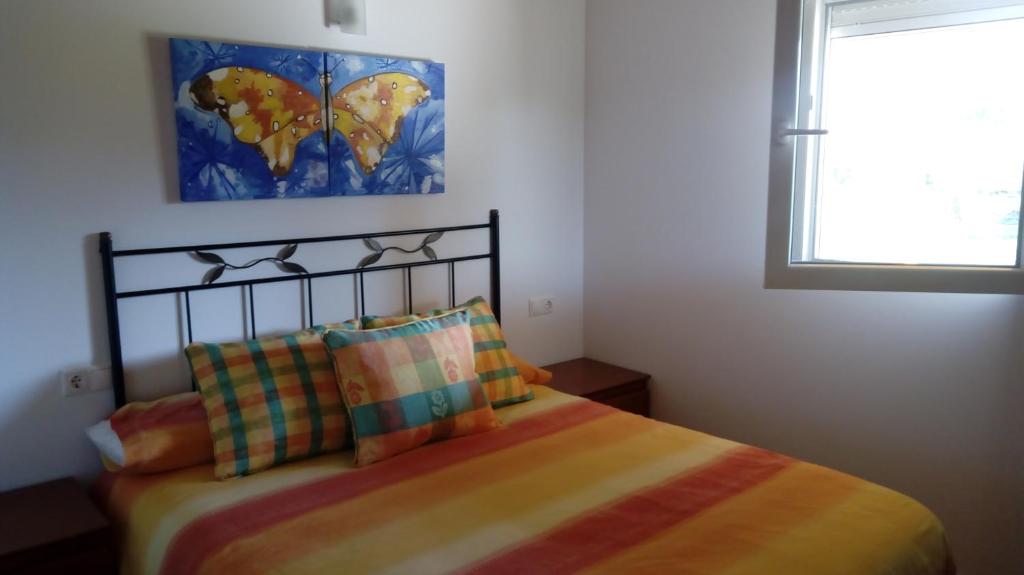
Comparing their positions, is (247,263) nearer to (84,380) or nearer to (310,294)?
(310,294)

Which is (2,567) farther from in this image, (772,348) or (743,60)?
(743,60)

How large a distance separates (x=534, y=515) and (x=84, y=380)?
141cm

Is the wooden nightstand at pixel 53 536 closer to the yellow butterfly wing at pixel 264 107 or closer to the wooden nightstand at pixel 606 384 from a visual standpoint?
the yellow butterfly wing at pixel 264 107

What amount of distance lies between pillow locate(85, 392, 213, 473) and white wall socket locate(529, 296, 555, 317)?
Answer: 1525 millimetres

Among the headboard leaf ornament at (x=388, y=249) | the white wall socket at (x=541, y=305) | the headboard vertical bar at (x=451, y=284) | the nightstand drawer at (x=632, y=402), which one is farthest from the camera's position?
the white wall socket at (x=541, y=305)

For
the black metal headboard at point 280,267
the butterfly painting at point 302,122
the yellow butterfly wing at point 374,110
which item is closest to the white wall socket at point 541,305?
the black metal headboard at point 280,267

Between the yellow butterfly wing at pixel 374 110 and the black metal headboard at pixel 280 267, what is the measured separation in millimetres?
304

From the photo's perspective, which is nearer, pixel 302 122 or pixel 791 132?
pixel 791 132

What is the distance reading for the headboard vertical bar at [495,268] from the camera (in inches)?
126

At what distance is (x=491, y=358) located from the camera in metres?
2.79

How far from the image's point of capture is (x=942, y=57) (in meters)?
2.37

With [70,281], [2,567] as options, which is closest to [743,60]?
[70,281]

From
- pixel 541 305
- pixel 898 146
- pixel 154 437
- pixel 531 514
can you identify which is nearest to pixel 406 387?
pixel 531 514

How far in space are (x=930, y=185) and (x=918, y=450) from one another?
916 millimetres
